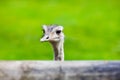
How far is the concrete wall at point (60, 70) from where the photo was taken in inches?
48.9

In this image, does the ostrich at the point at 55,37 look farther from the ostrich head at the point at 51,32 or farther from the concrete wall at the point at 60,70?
the concrete wall at the point at 60,70

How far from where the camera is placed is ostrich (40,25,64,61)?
72.8 inches

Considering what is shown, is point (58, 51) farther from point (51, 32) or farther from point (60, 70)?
point (60, 70)

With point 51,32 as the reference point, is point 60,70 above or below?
below

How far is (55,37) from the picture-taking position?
1.91 metres

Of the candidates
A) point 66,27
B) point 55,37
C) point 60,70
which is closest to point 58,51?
point 55,37

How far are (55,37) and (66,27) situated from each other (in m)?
2.96

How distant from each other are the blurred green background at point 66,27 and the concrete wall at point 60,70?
262 cm

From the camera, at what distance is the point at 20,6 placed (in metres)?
5.52

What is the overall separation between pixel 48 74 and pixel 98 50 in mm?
3086

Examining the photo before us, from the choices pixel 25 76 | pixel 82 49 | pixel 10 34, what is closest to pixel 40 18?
pixel 10 34

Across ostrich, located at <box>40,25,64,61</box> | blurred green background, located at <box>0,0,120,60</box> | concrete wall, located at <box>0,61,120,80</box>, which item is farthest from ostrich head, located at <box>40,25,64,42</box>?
blurred green background, located at <box>0,0,120,60</box>

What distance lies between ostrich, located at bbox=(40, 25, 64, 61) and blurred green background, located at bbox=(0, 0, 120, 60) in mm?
1885

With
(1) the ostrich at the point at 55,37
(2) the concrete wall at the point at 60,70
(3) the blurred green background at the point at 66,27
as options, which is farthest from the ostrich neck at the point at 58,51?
(3) the blurred green background at the point at 66,27
